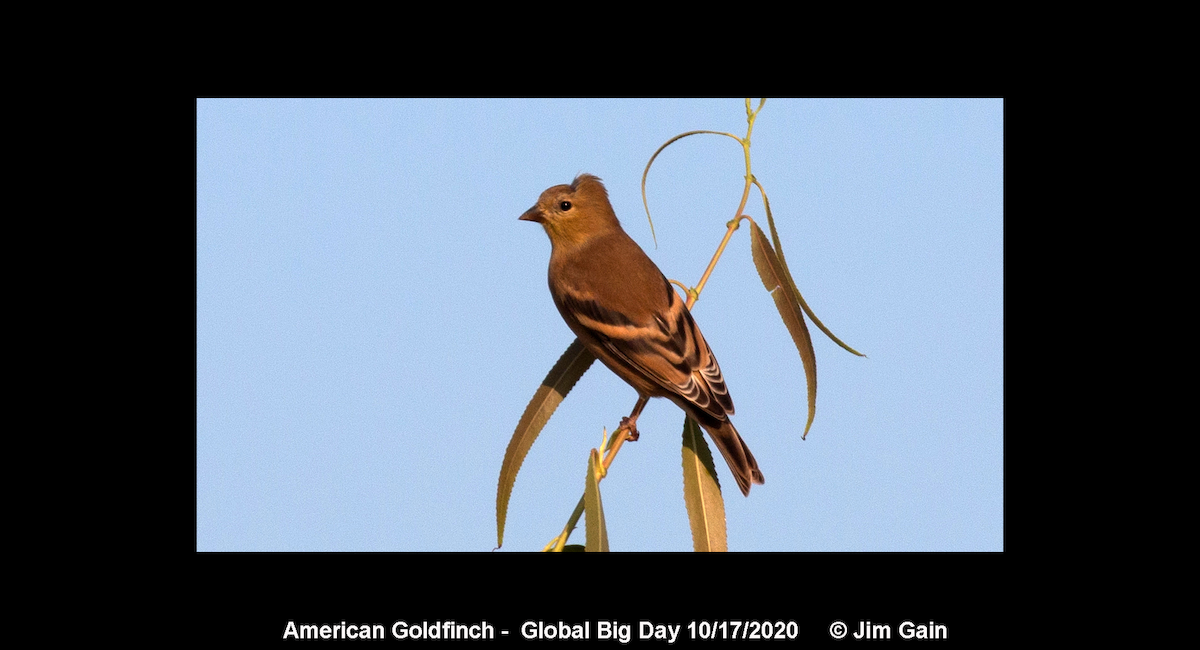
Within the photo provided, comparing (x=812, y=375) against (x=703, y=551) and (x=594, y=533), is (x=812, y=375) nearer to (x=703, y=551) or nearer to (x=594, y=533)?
(x=703, y=551)

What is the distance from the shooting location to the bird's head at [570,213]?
579 centimetres

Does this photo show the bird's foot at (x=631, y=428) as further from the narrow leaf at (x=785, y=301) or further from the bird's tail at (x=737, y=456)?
the narrow leaf at (x=785, y=301)

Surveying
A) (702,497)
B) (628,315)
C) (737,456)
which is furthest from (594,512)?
(628,315)

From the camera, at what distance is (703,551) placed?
3758 millimetres

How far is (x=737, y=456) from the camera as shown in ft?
14.8

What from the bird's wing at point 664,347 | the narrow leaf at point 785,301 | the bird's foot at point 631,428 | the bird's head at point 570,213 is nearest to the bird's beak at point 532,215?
the bird's head at point 570,213

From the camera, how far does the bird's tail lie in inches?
178

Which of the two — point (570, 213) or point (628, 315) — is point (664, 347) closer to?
point (628, 315)

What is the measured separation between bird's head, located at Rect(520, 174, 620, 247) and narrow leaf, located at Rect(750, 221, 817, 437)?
1763 millimetres

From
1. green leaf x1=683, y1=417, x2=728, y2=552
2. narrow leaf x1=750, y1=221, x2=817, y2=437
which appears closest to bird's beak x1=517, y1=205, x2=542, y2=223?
narrow leaf x1=750, y1=221, x2=817, y2=437

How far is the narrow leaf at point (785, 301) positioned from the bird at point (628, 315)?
22.7 inches

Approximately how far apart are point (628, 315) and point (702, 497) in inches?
53.5
